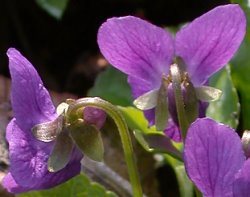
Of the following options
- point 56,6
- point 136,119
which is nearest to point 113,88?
point 56,6

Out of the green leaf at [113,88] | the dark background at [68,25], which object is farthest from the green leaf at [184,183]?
the dark background at [68,25]

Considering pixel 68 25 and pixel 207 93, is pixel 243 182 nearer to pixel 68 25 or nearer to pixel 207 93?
pixel 207 93

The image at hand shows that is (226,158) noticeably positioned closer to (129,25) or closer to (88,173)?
(129,25)

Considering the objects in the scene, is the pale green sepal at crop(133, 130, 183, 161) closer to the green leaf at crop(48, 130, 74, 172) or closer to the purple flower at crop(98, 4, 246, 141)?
the purple flower at crop(98, 4, 246, 141)

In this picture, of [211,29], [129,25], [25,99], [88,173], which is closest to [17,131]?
[25,99]

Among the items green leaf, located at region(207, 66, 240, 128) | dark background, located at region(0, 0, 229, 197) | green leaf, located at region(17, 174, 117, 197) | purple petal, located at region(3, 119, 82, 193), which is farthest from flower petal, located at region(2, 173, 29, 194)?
dark background, located at region(0, 0, 229, 197)

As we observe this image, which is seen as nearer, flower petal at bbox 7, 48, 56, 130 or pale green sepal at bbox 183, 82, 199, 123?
flower petal at bbox 7, 48, 56, 130

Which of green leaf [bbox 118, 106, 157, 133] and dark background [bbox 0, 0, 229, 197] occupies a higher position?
green leaf [bbox 118, 106, 157, 133]
